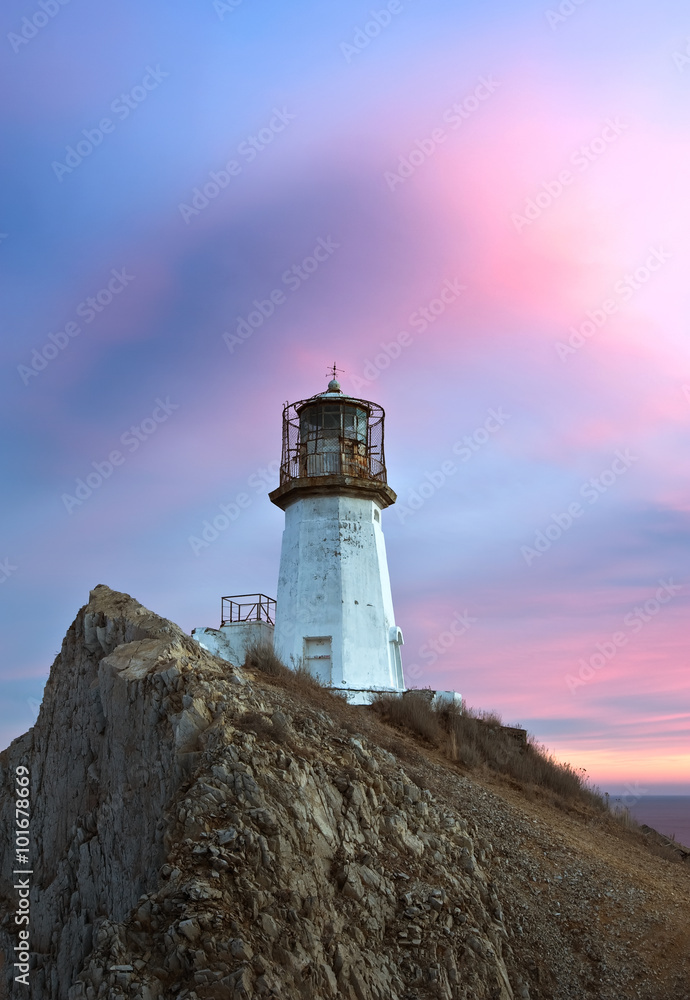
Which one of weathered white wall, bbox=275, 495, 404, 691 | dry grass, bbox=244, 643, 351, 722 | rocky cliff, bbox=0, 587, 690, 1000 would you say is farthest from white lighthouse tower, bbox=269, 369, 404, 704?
rocky cliff, bbox=0, 587, 690, 1000

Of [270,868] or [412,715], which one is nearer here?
[270,868]

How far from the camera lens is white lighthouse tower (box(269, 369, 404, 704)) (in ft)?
76.5

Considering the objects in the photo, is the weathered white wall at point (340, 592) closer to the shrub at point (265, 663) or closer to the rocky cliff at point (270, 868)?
the shrub at point (265, 663)

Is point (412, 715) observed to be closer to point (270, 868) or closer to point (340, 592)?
point (340, 592)

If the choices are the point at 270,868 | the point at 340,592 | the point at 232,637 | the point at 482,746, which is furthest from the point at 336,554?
the point at 270,868

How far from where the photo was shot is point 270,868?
945 cm

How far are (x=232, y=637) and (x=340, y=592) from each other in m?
4.38

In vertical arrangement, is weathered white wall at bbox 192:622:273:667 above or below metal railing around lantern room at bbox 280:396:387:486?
below

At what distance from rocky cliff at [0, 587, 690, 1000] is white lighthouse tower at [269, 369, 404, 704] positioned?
799cm

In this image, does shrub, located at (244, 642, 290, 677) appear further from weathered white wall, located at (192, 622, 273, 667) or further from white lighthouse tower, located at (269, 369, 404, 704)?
weathered white wall, located at (192, 622, 273, 667)

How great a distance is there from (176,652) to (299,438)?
13574mm

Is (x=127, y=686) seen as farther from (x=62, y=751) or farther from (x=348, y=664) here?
(x=348, y=664)

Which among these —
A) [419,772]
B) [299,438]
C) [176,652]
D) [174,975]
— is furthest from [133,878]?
[299,438]

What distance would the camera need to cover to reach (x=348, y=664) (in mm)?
23047
